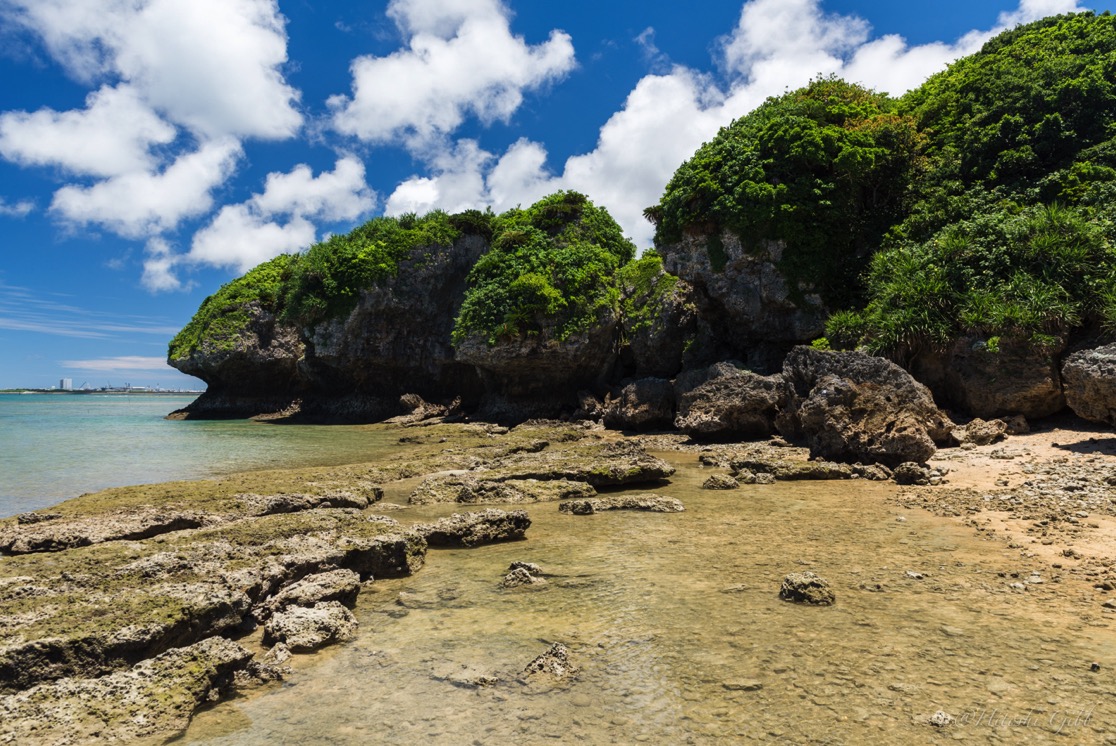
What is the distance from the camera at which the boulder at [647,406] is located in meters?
24.8

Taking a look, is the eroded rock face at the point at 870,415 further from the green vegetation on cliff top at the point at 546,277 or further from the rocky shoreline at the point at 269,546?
the green vegetation on cliff top at the point at 546,277

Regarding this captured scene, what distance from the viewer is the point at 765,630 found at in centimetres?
505

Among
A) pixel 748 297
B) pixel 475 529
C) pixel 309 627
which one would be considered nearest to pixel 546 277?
pixel 748 297

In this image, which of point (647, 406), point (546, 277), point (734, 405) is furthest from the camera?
point (546, 277)

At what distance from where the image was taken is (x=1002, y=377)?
625 inches

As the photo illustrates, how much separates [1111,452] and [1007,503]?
206 inches

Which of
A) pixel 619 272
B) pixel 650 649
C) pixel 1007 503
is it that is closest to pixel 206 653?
pixel 650 649

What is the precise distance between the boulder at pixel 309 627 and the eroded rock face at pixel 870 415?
497 inches

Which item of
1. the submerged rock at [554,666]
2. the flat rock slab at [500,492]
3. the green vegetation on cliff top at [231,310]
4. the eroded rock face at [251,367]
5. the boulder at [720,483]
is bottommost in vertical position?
the boulder at [720,483]

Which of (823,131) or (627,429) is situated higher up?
(823,131)

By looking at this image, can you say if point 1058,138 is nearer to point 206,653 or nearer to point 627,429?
point 627,429

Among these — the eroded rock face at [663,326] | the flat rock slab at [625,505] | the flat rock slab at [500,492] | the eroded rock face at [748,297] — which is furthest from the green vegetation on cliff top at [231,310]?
the flat rock slab at [625,505]

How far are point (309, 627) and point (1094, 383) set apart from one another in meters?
16.5

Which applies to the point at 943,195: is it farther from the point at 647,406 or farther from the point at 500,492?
the point at 500,492
